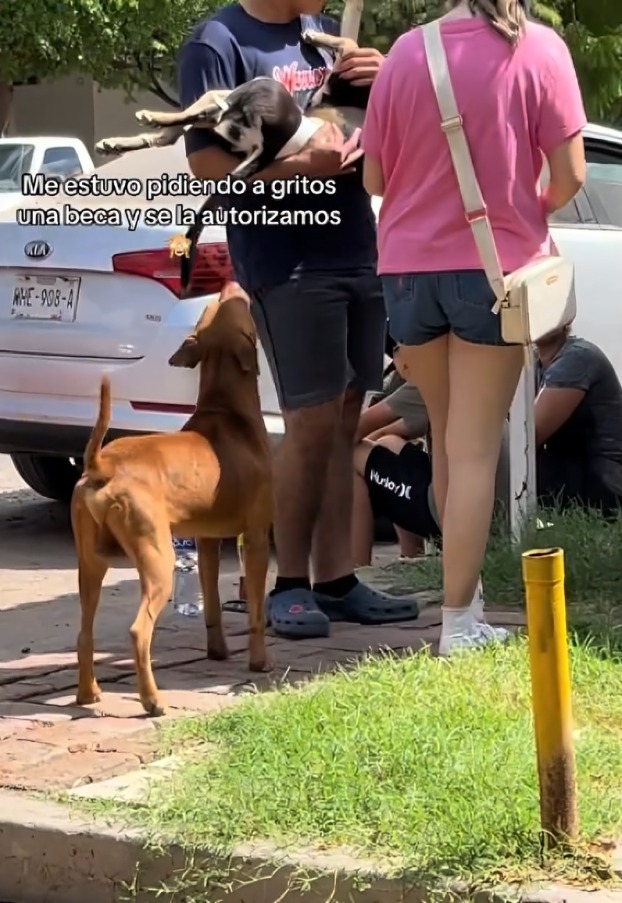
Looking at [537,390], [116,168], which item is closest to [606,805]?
[537,390]

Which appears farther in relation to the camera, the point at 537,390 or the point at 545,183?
the point at 537,390

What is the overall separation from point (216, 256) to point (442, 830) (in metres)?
3.93

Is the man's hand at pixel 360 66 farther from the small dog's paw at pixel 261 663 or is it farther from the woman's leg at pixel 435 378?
the small dog's paw at pixel 261 663

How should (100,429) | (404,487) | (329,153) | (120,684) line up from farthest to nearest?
(404,487)
(329,153)
(120,684)
(100,429)

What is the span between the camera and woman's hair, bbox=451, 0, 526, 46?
4352 millimetres

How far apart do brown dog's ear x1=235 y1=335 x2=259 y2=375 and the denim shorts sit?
0.51 metres

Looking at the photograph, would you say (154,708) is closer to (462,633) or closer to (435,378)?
(462,633)

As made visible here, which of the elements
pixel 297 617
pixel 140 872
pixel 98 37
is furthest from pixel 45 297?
pixel 98 37

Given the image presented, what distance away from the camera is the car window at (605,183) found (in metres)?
7.97

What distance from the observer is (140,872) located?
3332mm

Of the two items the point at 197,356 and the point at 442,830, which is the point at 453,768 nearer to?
the point at 442,830

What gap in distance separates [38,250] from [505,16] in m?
3.28

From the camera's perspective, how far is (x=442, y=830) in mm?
3188

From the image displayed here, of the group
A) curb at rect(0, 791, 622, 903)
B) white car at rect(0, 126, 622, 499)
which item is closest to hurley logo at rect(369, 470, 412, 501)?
white car at rect(0, 126, 622, 499)
